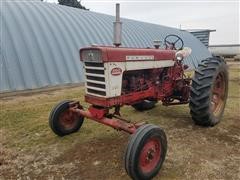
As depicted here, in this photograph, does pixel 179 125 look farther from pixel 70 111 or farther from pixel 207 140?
pixel 70 111

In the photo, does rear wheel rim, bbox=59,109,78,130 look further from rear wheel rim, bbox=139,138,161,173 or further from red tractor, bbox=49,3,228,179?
rear wheel rim, bbox=139,138,161,173

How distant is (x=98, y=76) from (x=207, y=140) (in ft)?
7.67

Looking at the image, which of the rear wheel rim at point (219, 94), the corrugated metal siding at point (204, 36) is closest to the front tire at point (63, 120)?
the rear wheel rim at point (219, 94)

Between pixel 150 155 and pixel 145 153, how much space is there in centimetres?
12

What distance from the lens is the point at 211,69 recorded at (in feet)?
18.9

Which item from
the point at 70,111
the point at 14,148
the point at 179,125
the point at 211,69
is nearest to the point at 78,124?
the point at 70,111

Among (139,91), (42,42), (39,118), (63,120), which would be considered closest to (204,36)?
(42,42)

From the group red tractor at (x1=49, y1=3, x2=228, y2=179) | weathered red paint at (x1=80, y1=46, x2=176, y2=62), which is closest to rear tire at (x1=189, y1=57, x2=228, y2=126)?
red tractor at (x1=49, y1=3, x2=228, y2=179)

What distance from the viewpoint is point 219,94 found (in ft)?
21.6

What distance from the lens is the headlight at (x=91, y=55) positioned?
4293 millimetres

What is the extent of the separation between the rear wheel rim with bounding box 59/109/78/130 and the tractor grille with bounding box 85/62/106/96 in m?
0.83

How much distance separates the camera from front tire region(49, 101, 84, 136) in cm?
515

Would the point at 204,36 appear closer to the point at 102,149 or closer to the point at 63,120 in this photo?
the point at 63,120

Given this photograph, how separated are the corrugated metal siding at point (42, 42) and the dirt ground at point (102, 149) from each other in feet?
9.16
